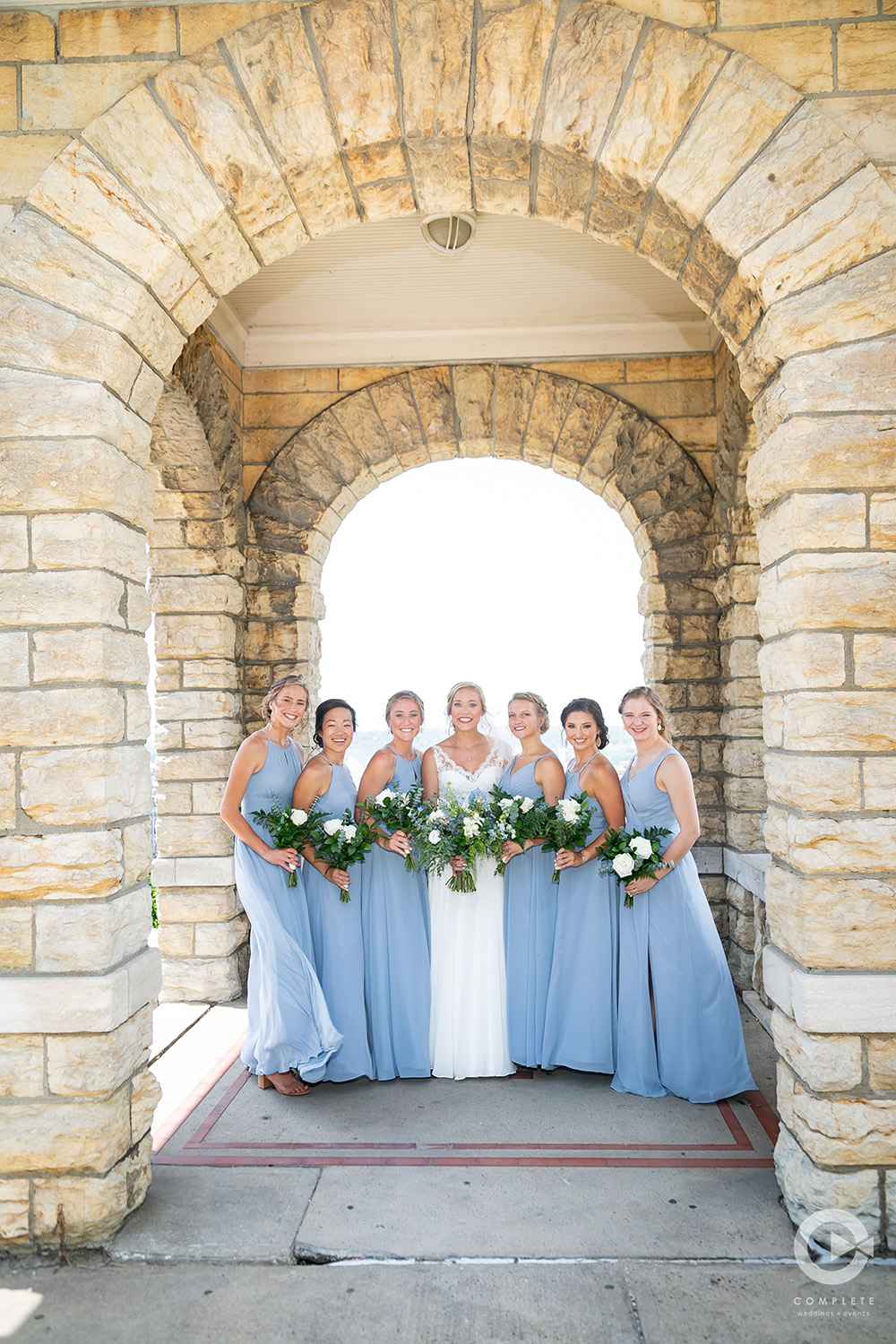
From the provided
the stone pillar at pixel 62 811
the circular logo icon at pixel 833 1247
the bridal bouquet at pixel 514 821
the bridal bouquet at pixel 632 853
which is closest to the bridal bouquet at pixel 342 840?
the bridal bouquet at pixel 514 821

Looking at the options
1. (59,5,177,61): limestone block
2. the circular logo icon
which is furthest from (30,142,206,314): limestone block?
the circular logo icon

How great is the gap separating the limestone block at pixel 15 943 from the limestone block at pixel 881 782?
273cm

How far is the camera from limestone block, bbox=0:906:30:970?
2.73 m

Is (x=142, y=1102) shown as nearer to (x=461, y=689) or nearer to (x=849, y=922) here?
(x=461, y=689)

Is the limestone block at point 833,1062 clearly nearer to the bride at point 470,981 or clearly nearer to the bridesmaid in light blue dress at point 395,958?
the bride at point 470,981

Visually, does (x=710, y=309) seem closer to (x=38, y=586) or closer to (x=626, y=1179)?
(x=38, y=586)

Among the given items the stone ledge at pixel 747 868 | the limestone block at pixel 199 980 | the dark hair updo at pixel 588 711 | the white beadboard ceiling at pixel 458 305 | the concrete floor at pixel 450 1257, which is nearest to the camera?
the concrete floor at pixel 450 1257

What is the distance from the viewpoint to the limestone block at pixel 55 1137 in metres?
2.70

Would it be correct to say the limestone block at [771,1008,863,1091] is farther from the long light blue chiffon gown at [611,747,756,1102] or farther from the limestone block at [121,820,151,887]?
the limestone block at [121,820,151,887]

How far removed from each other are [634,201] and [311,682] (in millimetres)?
3817

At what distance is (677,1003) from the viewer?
→ 151 inches

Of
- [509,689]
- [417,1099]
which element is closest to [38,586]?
[509,689]

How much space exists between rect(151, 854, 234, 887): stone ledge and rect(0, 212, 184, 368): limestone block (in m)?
3.57

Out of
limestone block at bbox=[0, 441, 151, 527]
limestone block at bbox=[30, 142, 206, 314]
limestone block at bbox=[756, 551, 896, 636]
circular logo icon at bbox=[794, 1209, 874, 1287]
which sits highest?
limestone block at bbox=[30, 142, 206, 314]
